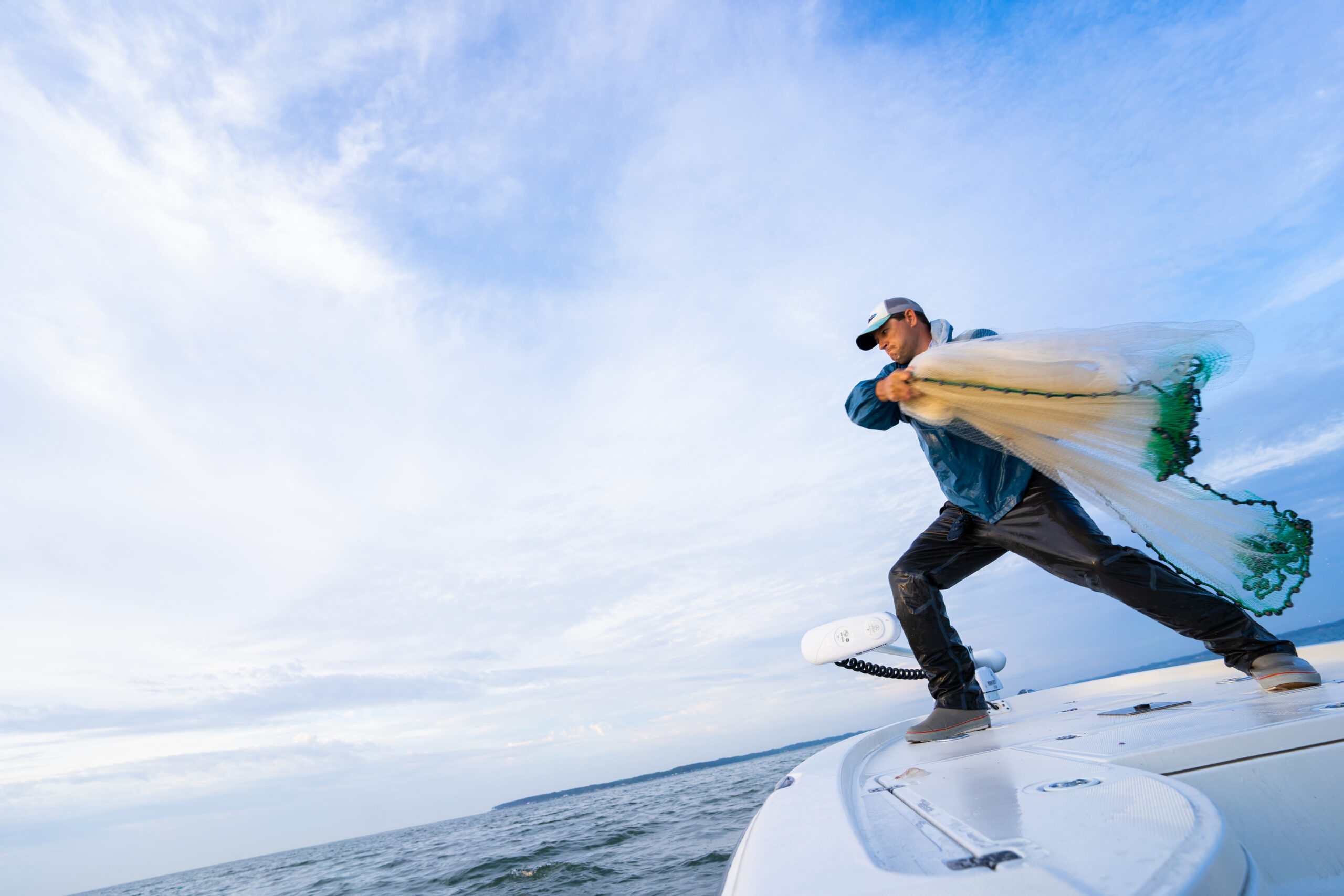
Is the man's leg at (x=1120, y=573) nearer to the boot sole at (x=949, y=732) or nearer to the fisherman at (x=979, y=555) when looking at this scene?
the fisherman at (x=979, y=555)

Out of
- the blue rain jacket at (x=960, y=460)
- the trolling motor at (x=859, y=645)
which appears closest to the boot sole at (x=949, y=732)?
the trolling motor at (x=859, y=645)

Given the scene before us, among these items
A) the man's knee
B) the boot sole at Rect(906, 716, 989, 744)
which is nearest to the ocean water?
the boot sole at Rect(906, 716, 989, 744)

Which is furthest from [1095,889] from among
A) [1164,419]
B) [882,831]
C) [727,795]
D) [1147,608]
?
[727,795]

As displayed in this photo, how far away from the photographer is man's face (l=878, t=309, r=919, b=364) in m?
3.12

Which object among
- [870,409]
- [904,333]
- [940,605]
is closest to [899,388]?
[870,409]

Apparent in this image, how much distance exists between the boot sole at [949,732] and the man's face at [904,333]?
1724 mm

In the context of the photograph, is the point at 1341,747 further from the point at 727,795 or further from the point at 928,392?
the point at 727,795

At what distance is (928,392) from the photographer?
2691 millimetres

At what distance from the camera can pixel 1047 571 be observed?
2957mm

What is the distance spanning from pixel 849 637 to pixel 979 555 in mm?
761

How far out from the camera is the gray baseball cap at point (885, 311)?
3125 millimetres

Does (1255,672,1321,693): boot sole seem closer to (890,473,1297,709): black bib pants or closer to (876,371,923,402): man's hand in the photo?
(890,473,1297,709): black bib pants

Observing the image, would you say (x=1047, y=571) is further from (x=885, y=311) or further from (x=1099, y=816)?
(x=1099, y=816)

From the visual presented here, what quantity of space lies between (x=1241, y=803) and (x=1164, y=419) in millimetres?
1407
